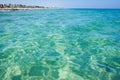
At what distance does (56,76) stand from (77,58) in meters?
1.93

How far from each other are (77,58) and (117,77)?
2.23 meters

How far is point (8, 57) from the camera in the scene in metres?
7.26

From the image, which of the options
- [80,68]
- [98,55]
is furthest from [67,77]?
[98,55]

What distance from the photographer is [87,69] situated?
592 cm

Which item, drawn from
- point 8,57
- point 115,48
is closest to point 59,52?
point 8,57

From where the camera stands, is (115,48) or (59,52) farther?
(115,48)

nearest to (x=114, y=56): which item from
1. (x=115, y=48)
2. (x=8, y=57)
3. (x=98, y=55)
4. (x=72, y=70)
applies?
(x=98, y=55)

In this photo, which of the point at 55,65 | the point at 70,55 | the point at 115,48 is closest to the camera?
the point at 55,65

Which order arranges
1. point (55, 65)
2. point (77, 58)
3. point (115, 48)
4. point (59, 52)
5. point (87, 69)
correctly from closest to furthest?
point (87, 69), point (55, 65), point (77, 58), point (59, 52), point (115, 48)

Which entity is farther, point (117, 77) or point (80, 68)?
point (80, 68)

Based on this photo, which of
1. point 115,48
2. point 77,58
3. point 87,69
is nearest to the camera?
point 87,69

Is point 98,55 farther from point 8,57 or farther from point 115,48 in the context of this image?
point 8,57

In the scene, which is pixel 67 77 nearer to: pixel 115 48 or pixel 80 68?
pixel 80 68

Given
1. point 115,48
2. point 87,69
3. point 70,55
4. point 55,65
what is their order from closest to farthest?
point 87,69 → point 55,65 → point 70,55 → point 115,48
